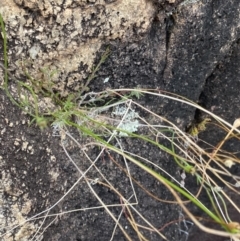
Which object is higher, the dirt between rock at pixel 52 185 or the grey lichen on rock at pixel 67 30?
the grey lichen on rock at pixel 67 30

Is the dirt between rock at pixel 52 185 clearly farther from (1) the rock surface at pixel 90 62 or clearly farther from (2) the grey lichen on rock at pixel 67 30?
(2) the grey lichen on rock at pixel 67 30

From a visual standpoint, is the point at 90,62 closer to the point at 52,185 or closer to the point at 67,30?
the point at 67,30

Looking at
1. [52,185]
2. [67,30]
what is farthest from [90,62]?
[52,185]

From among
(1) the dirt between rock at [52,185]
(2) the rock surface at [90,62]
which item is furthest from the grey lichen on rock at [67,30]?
(1) the dirt between rock at [52,185]

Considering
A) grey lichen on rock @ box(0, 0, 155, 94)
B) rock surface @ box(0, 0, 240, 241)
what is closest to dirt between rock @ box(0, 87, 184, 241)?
rock surface @ box(0, 0, 240, 241)

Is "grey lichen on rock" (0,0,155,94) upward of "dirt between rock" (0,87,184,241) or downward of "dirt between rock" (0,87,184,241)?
upward

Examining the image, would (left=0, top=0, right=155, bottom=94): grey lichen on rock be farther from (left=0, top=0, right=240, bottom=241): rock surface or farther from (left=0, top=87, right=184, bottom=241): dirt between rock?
(left=0, top=87, right=184, bottom=241): dirt between rock
